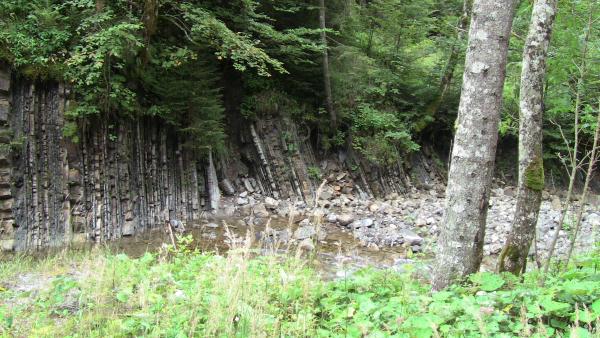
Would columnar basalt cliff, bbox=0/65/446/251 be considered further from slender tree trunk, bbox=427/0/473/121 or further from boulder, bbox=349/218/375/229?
slender tree trunk, bbox=427/0/473/121

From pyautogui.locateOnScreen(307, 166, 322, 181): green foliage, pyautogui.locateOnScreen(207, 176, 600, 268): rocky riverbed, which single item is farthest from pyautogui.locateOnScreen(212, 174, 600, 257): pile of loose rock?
pyautogui.locateOnScreen(307, 166, 322, 181): green foliage

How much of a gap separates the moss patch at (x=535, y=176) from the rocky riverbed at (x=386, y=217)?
4189 millimetres

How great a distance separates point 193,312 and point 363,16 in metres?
13.5

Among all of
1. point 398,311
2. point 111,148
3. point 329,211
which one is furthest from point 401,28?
point 398,311

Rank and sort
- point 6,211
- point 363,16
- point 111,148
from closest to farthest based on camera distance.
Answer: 1. point 6,211
2. point 111,148
3. point 363,16

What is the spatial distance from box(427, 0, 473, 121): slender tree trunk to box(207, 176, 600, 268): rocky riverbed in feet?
11.4

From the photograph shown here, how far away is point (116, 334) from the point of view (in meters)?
2.83

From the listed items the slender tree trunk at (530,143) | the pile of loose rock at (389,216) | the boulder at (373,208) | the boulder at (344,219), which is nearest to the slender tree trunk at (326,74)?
the pile of loose rock at (389,216)

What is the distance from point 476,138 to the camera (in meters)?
3.48

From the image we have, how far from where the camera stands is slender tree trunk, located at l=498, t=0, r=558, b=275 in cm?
427

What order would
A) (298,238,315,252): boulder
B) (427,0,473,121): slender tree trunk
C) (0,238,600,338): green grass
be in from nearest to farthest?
(0,238,600,338): green grass → (298,238,315,252): boulder → (427,0,473,121): slender tree trunk

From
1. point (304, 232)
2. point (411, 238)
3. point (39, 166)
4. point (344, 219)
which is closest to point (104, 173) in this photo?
point (39, 166)

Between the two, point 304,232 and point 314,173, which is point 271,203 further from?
point 304,232

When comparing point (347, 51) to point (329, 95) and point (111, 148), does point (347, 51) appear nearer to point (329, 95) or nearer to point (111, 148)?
point (329, 95)
